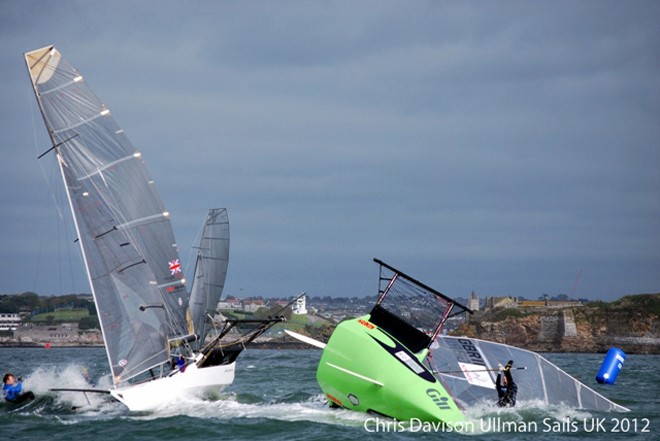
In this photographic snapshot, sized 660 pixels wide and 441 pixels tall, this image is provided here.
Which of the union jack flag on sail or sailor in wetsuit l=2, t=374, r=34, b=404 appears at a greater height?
the union jack flag on sail

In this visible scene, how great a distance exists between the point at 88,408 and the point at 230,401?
4.08 metres

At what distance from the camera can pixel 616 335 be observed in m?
110

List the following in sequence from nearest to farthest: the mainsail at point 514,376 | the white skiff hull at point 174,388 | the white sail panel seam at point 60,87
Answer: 1. the white skiff hull at point 174,388
2. the mainsail at point 514,376
3. the white sail panel seam at point 60,87

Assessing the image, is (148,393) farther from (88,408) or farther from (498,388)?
(498,388)

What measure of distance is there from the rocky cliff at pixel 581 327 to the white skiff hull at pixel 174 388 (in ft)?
281

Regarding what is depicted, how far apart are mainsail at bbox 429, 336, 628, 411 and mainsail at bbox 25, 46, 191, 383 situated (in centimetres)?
821

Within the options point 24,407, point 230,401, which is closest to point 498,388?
point 230,401

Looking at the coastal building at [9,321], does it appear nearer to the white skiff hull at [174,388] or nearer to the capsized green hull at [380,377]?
the white skiff hull at [174,388]

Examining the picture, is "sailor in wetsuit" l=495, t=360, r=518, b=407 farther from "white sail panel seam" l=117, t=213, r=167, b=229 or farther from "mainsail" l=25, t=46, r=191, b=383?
"white sail panel seam" l=117, t=213, r=167, b=229

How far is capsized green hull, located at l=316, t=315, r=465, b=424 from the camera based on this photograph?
67.9 feet

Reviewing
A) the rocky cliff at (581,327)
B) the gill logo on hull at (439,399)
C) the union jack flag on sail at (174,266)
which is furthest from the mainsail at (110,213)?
the rocky cliff at (581,327)

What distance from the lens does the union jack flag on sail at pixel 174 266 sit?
1118 inches

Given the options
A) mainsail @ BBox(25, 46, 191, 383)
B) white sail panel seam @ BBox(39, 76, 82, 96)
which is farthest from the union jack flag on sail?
white sail panel seam @ BBox(39, 76, 82, 96)

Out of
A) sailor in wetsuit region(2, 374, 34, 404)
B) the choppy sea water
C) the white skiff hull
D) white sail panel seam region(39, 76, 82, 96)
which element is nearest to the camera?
the choppy sea water
